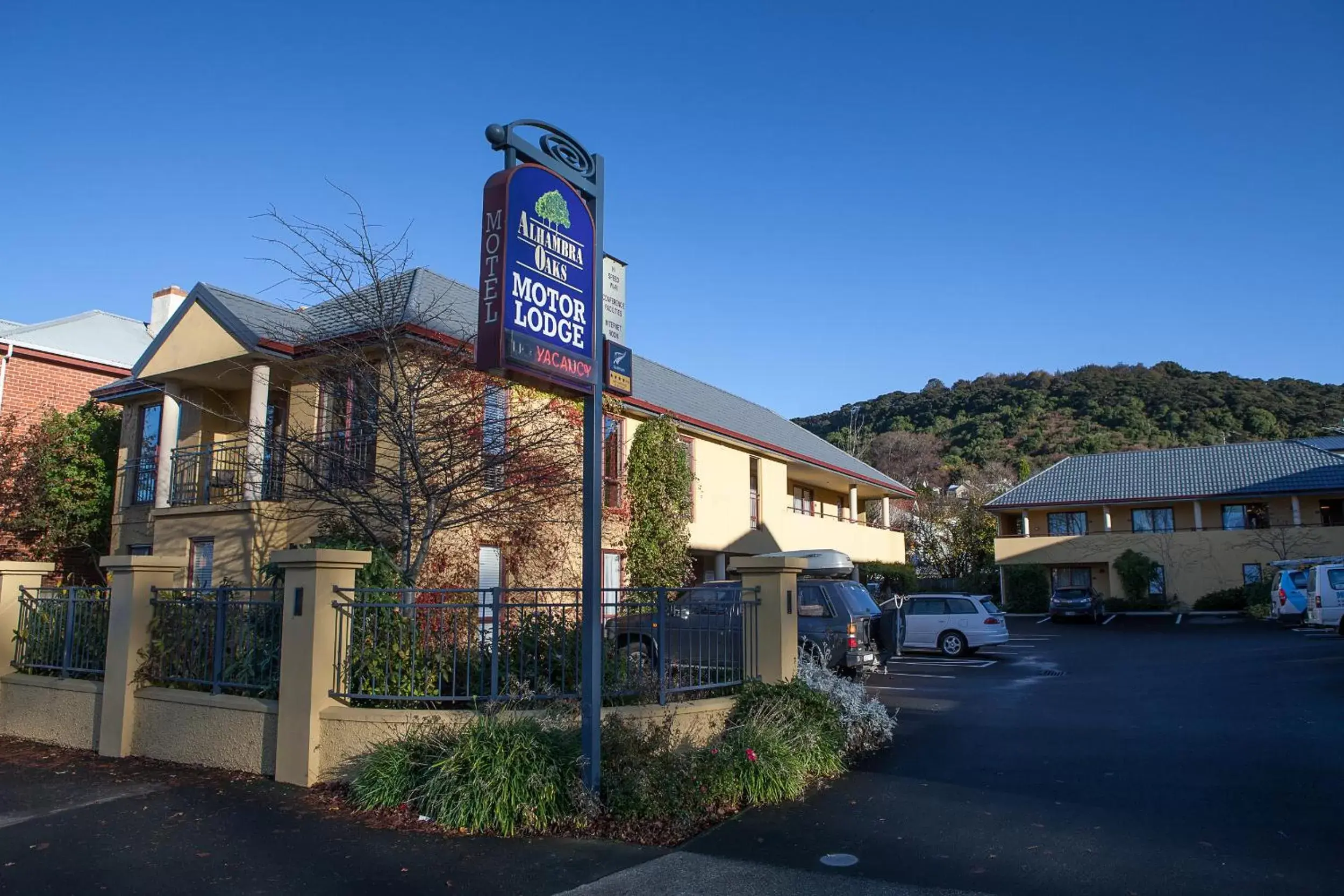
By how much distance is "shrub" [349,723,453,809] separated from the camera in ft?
23.6

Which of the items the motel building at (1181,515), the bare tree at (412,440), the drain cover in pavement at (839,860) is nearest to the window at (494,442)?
the bare tree at (412,440)

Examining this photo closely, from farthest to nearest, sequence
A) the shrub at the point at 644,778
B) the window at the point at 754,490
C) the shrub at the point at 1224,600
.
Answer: the shrub at the point at 1224,600 → the window at the point at 754,490 → the shrub at the point at 644,778

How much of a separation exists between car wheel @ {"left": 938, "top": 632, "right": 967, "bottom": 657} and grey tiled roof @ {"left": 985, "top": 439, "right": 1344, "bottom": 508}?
2300 cm

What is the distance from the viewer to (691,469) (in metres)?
22.5

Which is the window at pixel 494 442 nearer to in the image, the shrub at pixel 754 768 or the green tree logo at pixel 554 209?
the green tree logo at pixel 554 209

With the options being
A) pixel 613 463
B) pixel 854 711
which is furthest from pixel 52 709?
pixel 613 463

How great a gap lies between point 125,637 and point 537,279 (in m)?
6.43

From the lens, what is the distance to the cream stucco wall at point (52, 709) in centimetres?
1025

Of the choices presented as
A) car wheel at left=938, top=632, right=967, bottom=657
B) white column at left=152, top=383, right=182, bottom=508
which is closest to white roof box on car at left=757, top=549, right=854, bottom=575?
car wheel at left=938, top=632, right=967, bottom=657

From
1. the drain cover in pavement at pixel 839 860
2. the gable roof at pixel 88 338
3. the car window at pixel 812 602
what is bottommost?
the drain cover in pavement at pixel 839 860

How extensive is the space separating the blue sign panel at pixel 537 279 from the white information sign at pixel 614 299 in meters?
0.42

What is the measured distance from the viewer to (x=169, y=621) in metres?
9.91

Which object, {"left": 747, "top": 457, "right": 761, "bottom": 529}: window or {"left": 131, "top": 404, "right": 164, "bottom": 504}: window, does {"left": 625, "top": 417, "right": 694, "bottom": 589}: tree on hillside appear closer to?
{"left": 747, "top": 457, "right": 761, "bottom": 529}: window

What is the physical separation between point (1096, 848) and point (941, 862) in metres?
1.12
